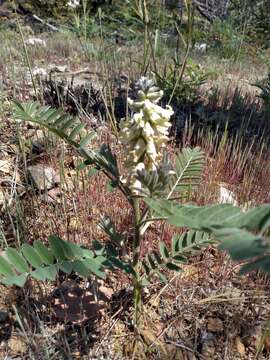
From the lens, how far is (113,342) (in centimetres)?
144

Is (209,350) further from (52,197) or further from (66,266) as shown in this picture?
(52,197)

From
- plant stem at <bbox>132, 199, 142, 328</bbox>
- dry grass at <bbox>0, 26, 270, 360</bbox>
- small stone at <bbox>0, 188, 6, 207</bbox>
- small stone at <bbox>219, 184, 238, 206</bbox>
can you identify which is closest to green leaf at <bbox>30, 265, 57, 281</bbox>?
dry grass at <bbox>0, 26, 270, 360</bbox>

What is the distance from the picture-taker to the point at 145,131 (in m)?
1.15

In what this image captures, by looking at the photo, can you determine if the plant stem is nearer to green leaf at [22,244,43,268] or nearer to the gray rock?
green leaf at [22,244,43,268]

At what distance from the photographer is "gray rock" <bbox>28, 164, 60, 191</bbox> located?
2.05m

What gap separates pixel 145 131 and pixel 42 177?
3.39 ft

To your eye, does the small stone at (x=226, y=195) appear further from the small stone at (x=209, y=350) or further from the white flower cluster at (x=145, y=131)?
the white flower cluster at (x=145, y=131)

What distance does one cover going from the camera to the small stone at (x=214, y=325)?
1.52 meters

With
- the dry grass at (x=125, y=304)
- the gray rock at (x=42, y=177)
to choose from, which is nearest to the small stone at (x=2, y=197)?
the dry grass at (x=125, y=304)

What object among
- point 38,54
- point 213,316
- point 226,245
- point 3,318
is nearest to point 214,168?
point 213,316

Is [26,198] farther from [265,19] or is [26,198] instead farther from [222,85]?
[265,19]

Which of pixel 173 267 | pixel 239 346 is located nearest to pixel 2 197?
pixel 173 267

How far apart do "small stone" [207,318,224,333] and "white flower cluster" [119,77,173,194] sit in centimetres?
65

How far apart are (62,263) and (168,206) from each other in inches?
14.4
